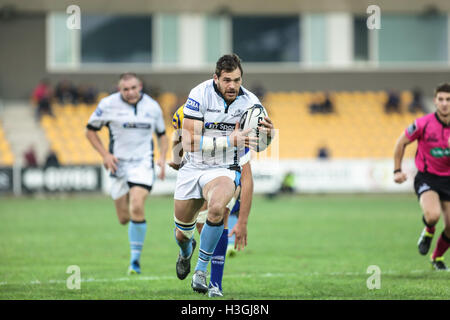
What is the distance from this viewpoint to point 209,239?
7.42 meters

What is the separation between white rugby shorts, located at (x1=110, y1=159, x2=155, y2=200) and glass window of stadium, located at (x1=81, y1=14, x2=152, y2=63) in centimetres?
2627

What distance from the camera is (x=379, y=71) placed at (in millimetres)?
37125

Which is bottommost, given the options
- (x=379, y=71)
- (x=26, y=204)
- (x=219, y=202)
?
(x=26, y=204)

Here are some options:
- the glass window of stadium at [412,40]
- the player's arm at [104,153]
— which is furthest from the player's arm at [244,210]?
the glass window of stadium at [412,40]

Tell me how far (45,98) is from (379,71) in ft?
51.6

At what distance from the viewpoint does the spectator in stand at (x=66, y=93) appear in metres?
33.2

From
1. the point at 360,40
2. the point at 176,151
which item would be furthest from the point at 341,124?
the point at 176,151

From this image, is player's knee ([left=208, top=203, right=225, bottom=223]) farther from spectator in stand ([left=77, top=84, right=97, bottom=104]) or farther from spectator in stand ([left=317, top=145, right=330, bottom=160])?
spectator in stand ([left=77, top=84, right=97, bottom=104])

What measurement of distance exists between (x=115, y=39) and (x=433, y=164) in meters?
28.6

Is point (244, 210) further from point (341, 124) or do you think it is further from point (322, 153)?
point (341, 124)
